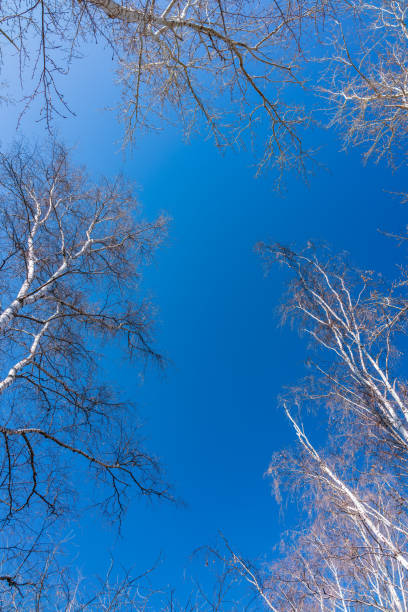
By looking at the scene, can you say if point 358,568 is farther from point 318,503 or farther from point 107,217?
point 107,217

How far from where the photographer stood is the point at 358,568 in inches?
210

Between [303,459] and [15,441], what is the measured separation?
16.5 feet

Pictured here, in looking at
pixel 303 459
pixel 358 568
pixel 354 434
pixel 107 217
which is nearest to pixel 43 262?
pixel 107 217

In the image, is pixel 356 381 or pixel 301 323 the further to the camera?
pixel 301 323

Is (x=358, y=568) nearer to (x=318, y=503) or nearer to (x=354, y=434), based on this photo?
(x=318, y=503)

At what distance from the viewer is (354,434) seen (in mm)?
5578

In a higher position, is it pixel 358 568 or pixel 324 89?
pixel 324 89

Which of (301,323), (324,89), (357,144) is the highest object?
(324,89)

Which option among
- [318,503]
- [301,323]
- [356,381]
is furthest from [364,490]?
[301,323]

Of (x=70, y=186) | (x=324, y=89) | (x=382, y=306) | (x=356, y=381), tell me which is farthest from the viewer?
(x=70, y=186)

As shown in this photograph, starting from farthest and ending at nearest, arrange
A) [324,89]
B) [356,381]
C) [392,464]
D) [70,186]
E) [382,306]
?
[70,186]
[324,89]
[356,381]
[382,306]
[392,464]

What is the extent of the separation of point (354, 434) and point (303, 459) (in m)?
1.10

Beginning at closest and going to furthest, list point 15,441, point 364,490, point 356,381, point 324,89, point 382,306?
point 15,441 → point 382,306 → point 356,381 → point 324,89 → point 364,490

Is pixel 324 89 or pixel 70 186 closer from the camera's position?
pixel 324 89
